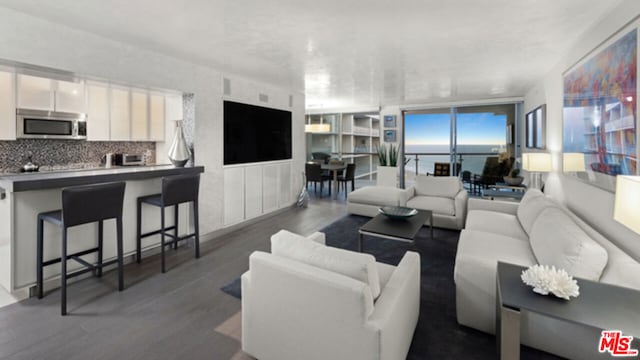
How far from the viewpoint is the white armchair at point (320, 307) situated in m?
1.40

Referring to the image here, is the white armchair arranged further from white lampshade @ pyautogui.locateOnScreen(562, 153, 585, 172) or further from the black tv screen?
the black tv screen

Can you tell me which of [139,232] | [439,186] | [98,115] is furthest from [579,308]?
[98,115]

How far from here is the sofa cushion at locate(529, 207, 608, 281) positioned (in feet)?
5.74

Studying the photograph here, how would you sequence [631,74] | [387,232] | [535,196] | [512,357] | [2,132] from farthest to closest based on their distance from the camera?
1. [2,132]
2. [535,196]
3. [387,232]
4. [631,74]
5. [512,357]

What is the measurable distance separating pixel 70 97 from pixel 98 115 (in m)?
0.40

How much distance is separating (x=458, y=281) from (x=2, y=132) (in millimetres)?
5416

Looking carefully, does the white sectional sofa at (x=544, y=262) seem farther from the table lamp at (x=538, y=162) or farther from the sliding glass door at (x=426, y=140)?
the sliding glass door at (x=426, y=140)

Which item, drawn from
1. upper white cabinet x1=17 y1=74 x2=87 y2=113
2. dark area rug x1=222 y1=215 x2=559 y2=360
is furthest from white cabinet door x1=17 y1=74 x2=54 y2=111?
dark area rug x1=222 y1=215 x2=559 y2=360

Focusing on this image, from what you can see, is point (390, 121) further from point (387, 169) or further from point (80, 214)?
point (80, 214)

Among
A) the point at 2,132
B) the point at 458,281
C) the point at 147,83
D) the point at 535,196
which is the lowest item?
the point at 458,281

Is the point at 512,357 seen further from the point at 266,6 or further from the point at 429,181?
the point at 429,181

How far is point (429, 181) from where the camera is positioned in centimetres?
522

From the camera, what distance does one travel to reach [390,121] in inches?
322

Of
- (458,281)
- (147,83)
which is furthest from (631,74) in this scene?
(147,83)
